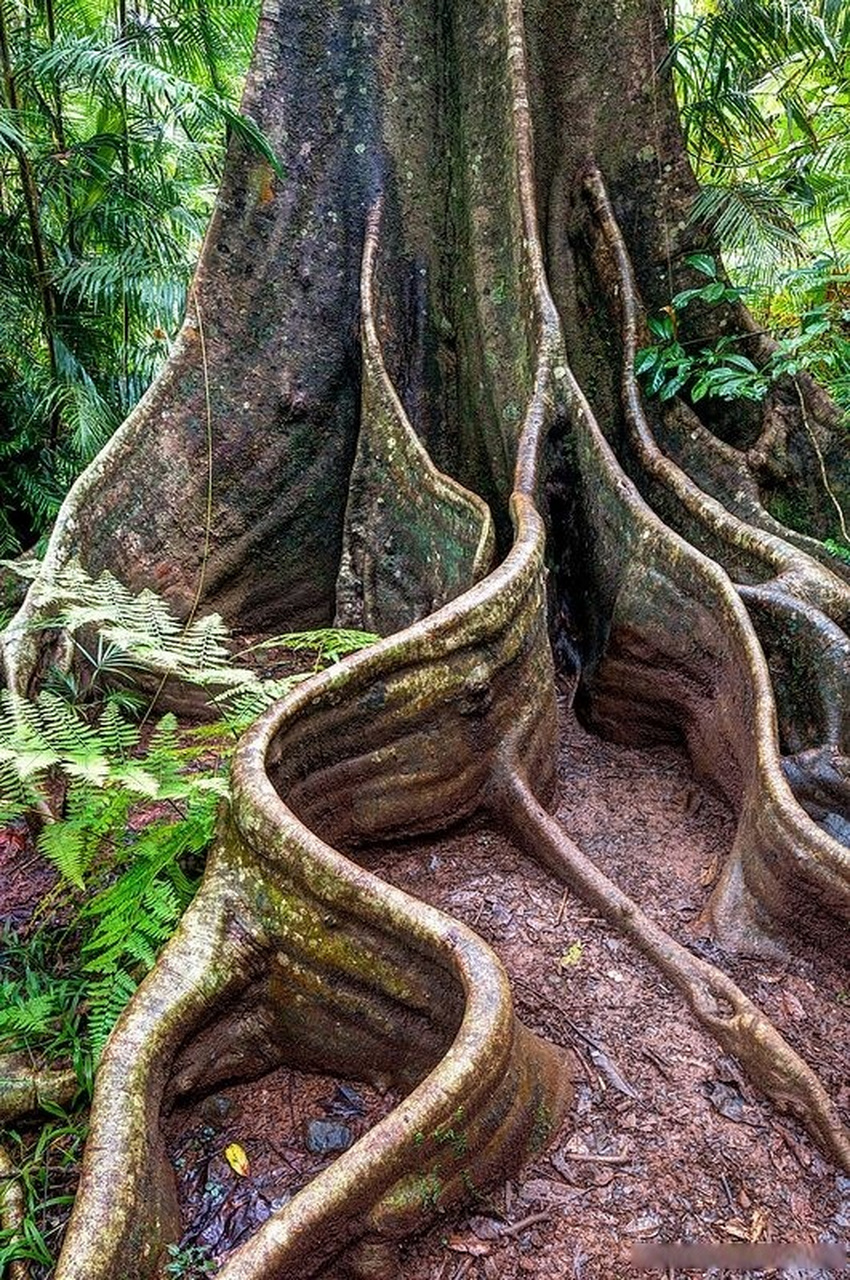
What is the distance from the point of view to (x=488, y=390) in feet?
17.0

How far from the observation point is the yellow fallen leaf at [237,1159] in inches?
91.4

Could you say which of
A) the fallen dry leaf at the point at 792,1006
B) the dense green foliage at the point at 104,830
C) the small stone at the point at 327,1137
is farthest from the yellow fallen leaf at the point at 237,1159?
the fallen dry leaf at the point at 792,1006

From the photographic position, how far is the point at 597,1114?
241cm

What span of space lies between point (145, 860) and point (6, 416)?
16.3ft

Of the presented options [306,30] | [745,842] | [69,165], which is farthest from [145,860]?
[69,165]

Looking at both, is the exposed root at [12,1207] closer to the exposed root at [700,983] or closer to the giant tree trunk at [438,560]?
the giant tree trunk at [438,560]

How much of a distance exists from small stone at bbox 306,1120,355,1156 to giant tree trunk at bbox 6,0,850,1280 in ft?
0.55

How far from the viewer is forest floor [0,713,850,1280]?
2109 millimetres

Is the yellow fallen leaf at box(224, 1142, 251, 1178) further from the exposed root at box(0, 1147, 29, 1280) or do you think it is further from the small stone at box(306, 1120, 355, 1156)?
the exposed root at box(0, 1147, 29, 1280)

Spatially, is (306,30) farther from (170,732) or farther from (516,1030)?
(516,1030)

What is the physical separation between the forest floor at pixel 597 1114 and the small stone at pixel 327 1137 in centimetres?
1

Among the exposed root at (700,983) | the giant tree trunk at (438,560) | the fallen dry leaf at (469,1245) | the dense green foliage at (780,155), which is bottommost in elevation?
the fallen dry leaf at (469,1245)

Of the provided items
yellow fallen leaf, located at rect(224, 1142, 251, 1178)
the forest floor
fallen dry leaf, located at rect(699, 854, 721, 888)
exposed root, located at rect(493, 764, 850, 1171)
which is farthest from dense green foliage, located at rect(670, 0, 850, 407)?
yellow fallen leaf, located at rect(224, 1142, 251, 1178)

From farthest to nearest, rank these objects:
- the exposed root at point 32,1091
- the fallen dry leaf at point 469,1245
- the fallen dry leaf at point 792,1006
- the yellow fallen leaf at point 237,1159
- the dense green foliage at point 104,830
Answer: the fallen dry leaf at point 792,1006
the dense green foliage at point 104,830
the exposed root at point 32,1091
the yellow fallen leaf at point 237,1159
the fallen dry leaf at point 469,1245
